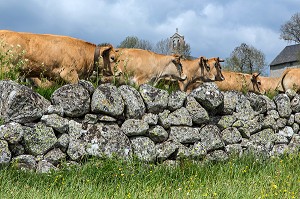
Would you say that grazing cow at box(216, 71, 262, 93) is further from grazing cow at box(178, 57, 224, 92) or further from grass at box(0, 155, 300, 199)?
grass at box(0, 155, 300, 199)

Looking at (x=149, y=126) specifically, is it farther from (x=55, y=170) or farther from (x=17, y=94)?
(x=17, y=94)

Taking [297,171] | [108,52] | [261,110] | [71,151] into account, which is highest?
[108,52]

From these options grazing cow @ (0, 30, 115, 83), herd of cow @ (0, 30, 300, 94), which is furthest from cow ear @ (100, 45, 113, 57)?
grazing cow @ (0, 30, 115, 83)

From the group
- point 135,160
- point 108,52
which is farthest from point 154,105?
point 108,52

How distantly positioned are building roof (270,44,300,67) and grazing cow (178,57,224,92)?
63967 mm

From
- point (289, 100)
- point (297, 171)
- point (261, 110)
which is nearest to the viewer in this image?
point (297, 171)

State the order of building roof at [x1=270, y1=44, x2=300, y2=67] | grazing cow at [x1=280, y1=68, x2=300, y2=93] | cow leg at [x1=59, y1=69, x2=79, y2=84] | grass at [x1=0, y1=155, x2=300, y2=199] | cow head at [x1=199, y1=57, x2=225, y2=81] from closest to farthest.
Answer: grass at [x1=0, y1=155, x2=300, y2=199]
cow leg at [x1=59, y1=69, x2=79, y2=84]
grazing cow at [x1=280, y1=68, x2=300, y2=93]
cow head at [x1=199, y1=57, x2=225, y2=81]
building roof at [x1=270, y1=44, x2=300, y2=67]

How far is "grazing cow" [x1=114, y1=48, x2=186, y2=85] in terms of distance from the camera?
40.2 ft

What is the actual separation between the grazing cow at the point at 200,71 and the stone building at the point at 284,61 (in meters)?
64.0

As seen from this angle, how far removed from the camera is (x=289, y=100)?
1030 cm

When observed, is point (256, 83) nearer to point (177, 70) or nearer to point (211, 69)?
point (211, 69)

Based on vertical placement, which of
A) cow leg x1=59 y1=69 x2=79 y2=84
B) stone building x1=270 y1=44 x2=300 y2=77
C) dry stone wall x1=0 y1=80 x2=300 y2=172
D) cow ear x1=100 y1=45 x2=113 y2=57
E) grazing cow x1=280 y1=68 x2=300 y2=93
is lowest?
dry stone wall x1=0 y1=80 x2=300 y2=172

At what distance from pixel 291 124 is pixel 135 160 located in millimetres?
4622

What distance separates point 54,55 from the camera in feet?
31.8
